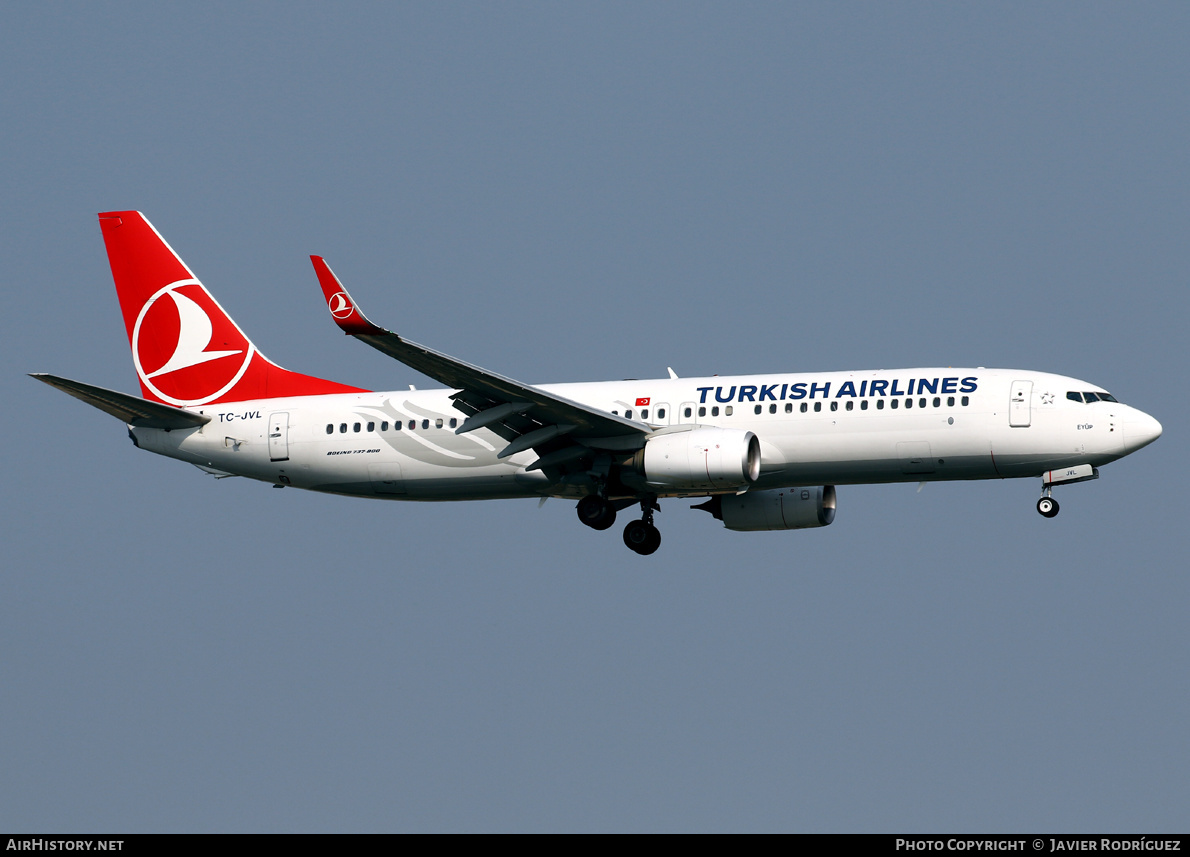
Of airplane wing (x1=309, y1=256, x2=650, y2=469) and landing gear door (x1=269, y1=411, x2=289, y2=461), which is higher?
landing gear door (x1=269, y1=411, x2=289, y2=461)

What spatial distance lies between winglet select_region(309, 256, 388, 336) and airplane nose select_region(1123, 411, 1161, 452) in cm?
1892

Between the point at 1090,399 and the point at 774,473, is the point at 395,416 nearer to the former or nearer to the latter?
the point at 774,473

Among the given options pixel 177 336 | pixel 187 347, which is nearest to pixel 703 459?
pixel 187 347

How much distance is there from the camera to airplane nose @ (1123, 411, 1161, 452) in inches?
1594

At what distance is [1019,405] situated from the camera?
40938mm

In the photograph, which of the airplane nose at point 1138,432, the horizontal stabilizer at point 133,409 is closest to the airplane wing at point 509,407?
the horizontal stabilizer at point 133,409

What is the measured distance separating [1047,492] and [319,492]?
20392 millimetres

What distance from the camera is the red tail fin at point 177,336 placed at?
47625 millimetres

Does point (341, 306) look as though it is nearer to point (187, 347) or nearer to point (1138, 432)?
point (187, 347)

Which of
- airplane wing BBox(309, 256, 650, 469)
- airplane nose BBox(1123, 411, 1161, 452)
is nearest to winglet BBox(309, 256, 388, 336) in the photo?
airplane wing BBox(309, 256, 650, 469)

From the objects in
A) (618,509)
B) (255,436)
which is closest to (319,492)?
(255,436)

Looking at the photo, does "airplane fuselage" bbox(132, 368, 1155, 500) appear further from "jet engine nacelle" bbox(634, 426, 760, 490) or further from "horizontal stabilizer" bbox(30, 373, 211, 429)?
"jet engine nacelle" bbox(634, 426, 760, 490)

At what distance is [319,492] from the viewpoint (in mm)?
46562
